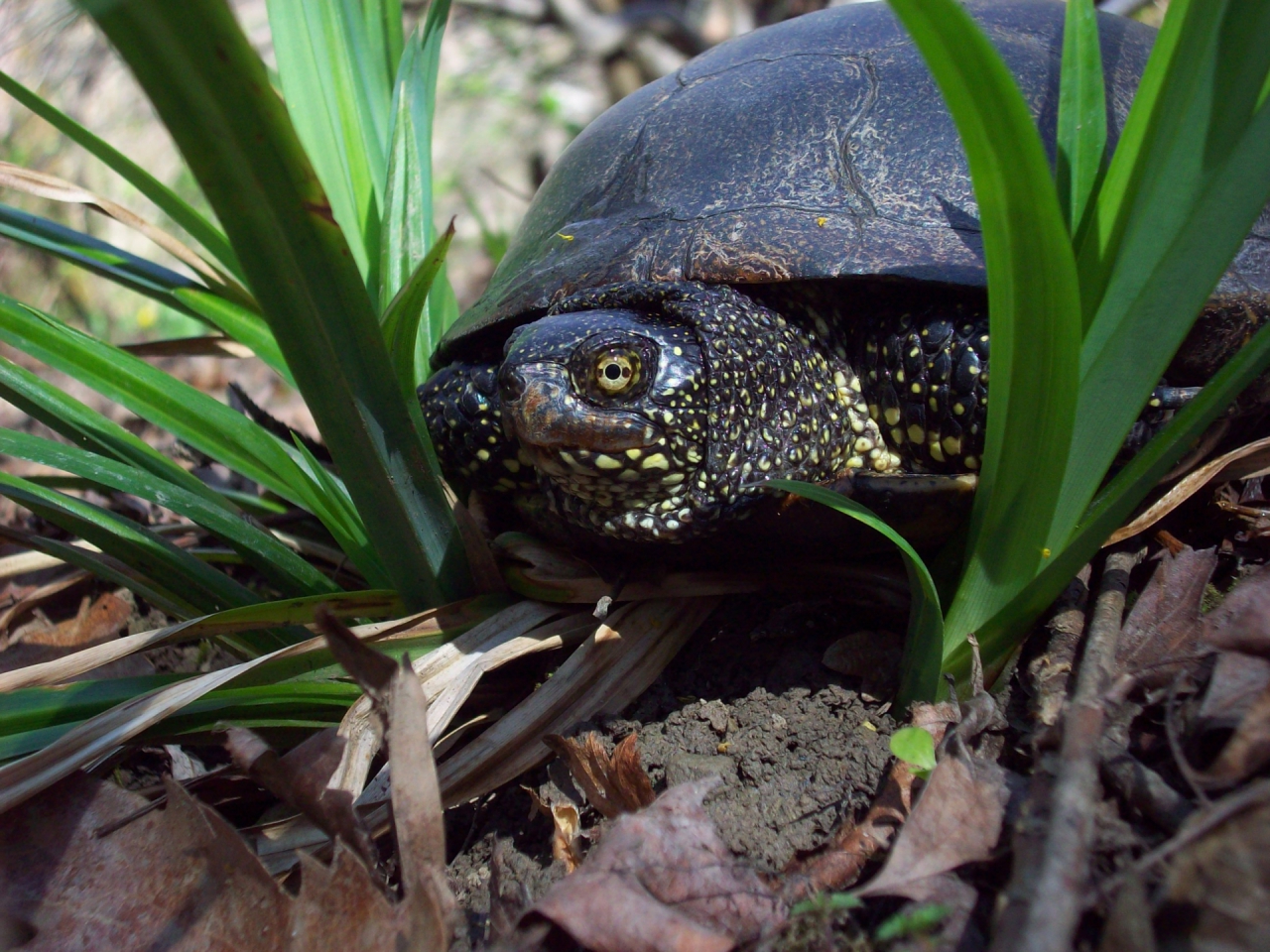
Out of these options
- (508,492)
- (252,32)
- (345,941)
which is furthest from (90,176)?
(345,941)

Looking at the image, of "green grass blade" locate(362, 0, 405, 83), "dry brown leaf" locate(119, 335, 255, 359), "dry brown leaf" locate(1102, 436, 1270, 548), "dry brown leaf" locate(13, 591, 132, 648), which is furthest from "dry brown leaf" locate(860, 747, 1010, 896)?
"green grass blade" locate(362, 0, 405, 83)

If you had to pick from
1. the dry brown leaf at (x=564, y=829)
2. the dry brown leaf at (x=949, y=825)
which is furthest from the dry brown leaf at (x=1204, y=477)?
the dry brown leaf at (x=564, y=829)

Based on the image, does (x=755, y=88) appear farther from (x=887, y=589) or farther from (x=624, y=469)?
(x=887, y=589)

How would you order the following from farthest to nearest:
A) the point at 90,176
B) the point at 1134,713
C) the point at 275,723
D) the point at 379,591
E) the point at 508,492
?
the point at 90,176 → the point at 508,492 → the point at 379,591 → the point at 275,723 → the point at 1134,713

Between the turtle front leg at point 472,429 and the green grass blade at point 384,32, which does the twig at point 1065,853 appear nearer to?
the turtle front leg at point 472,429

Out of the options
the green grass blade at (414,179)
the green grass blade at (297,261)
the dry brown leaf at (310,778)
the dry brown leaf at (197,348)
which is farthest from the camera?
the dry brown leaf at (197,348)

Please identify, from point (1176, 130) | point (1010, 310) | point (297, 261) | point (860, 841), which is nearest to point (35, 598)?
point (297, 261)
